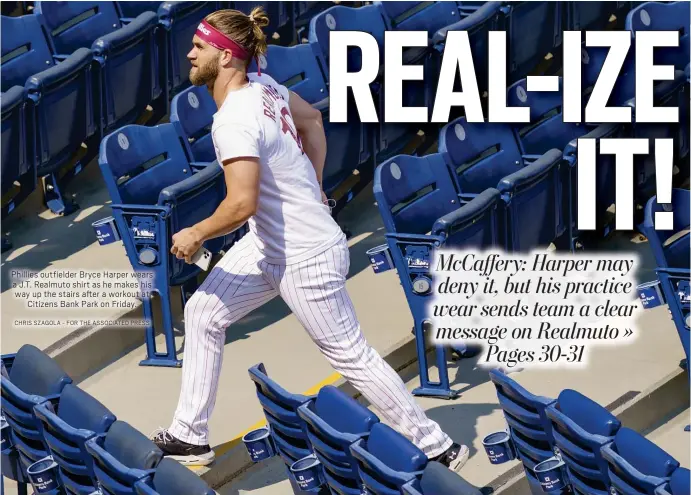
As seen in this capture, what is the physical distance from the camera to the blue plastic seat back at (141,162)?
Answer: 5.48m

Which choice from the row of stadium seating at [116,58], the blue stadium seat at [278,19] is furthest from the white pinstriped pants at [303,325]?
the blue stadium seat at [278,19]

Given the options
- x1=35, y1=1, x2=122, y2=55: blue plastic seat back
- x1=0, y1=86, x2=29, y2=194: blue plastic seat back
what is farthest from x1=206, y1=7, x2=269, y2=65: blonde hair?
x1=35, y1=1, x2=122, y2=55: blue plastic seat back

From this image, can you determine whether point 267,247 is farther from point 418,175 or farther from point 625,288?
point 625,288

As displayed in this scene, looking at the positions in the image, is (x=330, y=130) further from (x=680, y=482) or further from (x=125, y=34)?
(x=680, y=482)

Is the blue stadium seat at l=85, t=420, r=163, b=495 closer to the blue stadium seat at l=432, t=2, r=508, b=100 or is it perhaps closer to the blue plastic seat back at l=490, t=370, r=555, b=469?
the blue plastic seat back at l=490, t=370, r=555, b=469

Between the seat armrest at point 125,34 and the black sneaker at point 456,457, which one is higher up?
the seat armrest at point 125,34

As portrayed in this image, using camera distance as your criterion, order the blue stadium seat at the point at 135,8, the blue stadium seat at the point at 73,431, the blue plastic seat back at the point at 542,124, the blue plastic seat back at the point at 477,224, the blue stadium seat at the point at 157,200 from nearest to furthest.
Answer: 1. the blue stadium seat at the point at 73,431
2. the blue plastic seat back at the point at 477,224
3. the blue stadium seat at the point at 157,200
4. the blue plastic seat back at the point at 542,124
5. the blue stadium seat at the point at 135,8

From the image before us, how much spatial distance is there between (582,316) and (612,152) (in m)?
0.83

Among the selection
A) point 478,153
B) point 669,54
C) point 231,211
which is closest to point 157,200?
point 478,153

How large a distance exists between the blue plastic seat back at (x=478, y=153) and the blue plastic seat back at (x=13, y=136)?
4.96 feet

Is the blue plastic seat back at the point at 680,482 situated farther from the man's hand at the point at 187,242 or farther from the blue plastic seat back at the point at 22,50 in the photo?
the blue plastic seat back at the point at 22,50

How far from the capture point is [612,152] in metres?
6.12

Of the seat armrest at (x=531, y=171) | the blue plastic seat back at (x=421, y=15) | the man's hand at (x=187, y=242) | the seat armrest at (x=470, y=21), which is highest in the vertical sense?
the man's hand at (x=187, y=242)

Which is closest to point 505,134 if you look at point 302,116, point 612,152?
point 612,152
